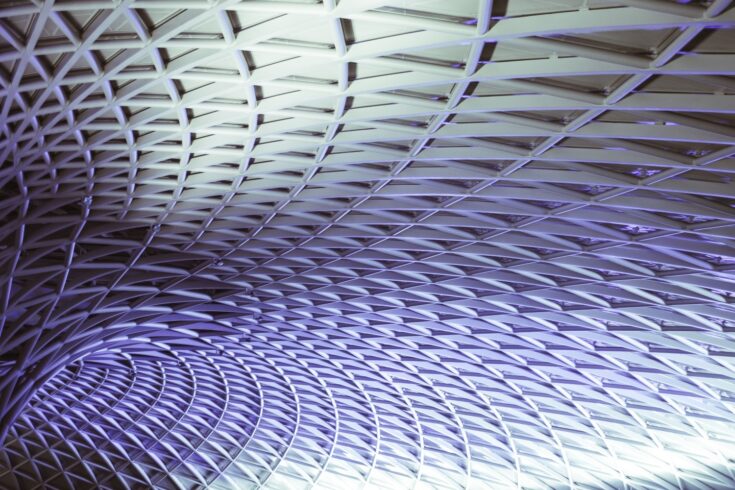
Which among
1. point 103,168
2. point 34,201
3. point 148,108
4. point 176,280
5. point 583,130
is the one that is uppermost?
point 583,130

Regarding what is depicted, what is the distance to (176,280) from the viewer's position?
4972cm

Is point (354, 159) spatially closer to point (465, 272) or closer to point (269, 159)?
point (269, 159)

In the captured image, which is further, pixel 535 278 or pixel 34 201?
pixel 535 278

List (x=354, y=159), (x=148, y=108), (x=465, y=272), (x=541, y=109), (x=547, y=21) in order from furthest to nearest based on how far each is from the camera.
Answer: (x=465, y=272)
(x=354, y=159)
(x=148, y=108)
(x=541, y=109)
(x=547, y=21)

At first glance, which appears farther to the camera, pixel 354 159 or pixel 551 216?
pixel 551 216

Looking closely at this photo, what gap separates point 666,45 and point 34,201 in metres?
27.1

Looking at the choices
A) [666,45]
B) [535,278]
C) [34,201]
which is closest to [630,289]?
[535,278]

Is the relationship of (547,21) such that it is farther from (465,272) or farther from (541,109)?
(465,272)

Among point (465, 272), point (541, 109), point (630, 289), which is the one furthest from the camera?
point (465, 272)

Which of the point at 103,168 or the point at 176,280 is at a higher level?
the point at 103,168

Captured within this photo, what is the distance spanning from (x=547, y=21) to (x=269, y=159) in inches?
624

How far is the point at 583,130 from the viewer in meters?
24.5

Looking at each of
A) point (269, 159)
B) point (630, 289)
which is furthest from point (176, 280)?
point (630, 289)

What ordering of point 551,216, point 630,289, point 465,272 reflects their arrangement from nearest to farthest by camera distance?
point 551,216 → point 630,289 → point 465,272
